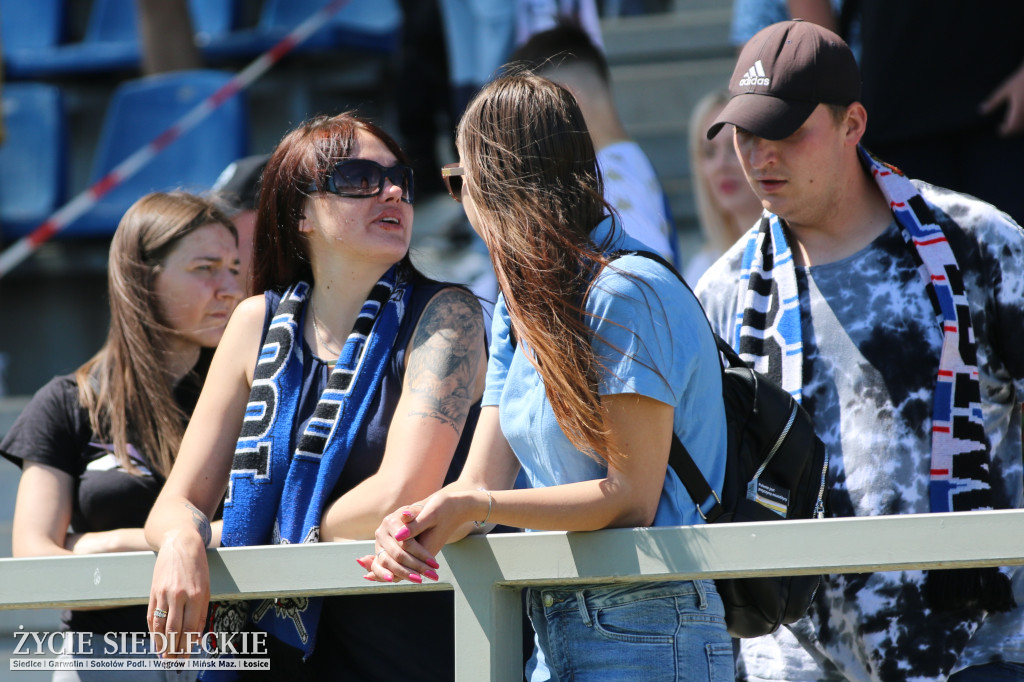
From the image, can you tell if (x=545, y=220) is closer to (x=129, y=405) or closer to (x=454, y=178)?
(x=454, y=178)

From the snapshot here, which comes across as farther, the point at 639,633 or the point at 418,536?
the point at 639,633

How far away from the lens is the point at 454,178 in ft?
7.09

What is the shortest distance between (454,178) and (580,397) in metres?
0.54

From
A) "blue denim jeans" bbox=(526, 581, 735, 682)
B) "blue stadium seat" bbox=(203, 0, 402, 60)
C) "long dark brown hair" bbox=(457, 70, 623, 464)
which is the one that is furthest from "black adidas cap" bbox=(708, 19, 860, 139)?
"blue stadium seat" bbox=(203, 0, 402, 60)

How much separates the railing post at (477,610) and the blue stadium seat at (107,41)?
726 cm

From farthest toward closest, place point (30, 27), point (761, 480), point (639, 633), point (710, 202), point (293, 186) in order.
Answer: point (30, 27)
point (710, 202)
point (293, 186)
point (761, 480)
point (639, 633)

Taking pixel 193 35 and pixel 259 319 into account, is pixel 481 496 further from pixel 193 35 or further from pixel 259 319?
pixel 193 35

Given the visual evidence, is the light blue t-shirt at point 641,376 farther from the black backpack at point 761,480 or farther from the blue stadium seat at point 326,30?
the blue stadium seat at point 326,30

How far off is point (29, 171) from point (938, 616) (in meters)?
6.93

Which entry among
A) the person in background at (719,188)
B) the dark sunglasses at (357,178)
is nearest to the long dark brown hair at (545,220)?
the dark sunglasses at (357,178)

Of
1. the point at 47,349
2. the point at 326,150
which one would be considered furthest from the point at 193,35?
the point at 326,150

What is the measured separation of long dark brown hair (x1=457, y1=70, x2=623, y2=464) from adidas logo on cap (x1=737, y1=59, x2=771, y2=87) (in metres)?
0.52

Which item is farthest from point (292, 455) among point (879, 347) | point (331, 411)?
point (879, 347)

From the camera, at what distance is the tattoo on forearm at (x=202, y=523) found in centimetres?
223
